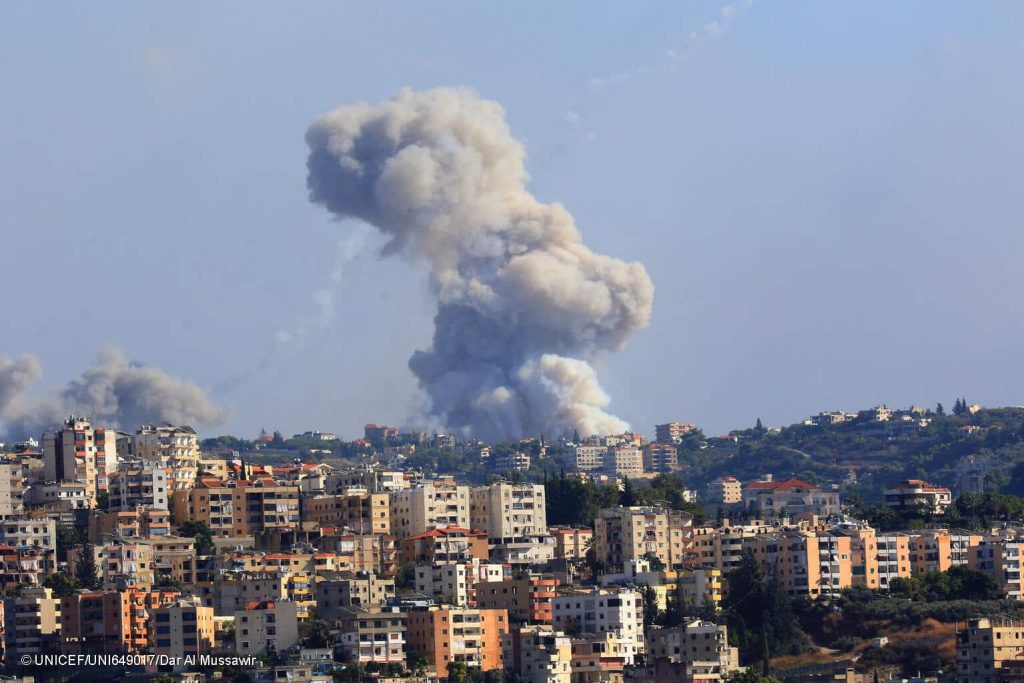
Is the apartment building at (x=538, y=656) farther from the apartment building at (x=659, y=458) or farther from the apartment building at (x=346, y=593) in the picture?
the apartment building at (x=659, y=458)

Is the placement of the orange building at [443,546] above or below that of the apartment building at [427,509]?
below

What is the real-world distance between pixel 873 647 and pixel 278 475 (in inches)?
875

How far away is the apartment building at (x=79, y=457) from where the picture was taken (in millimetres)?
73938

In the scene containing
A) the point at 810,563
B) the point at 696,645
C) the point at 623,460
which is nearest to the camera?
the point at 696,645

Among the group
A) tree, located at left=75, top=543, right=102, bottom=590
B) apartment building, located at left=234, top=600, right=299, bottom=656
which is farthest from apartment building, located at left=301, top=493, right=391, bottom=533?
apartment building, located at left=234, top=600, right=299, bottom=656

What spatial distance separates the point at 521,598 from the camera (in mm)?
63500

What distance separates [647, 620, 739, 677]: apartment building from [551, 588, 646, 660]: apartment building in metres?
0.72

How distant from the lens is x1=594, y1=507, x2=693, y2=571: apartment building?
69.4 meters

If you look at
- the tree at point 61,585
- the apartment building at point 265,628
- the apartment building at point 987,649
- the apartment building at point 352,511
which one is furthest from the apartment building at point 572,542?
the tree at point 61,585

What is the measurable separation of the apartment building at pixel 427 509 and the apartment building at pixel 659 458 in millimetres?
47390

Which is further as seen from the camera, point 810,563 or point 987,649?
point 810,563

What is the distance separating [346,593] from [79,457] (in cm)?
1500

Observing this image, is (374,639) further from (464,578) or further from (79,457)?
(79,457)

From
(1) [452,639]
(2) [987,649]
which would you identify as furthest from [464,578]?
(2) [987,649]
